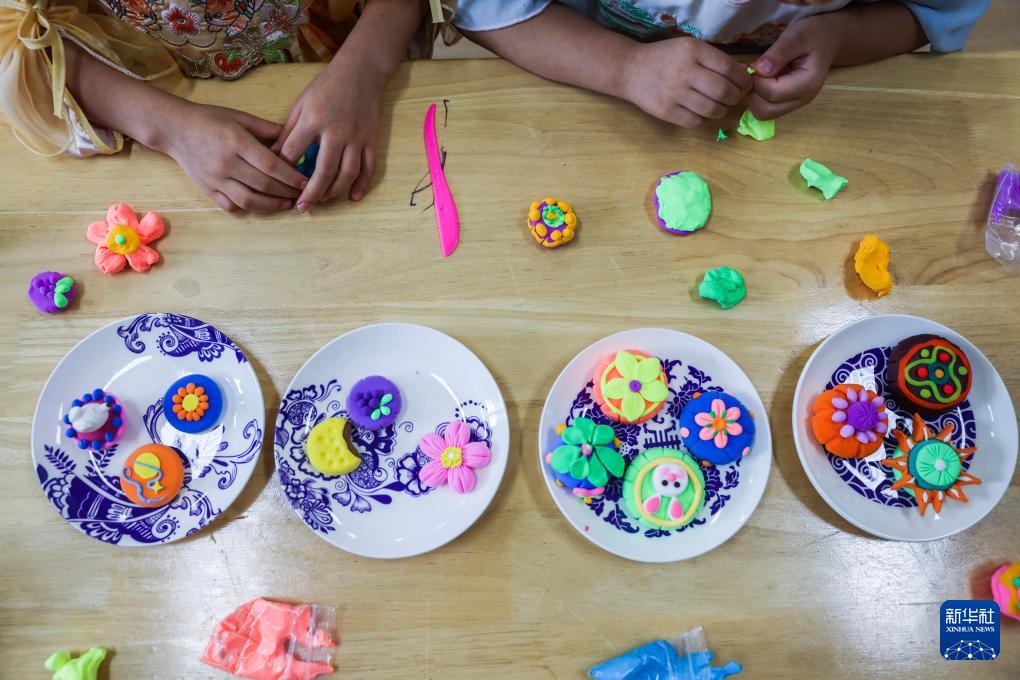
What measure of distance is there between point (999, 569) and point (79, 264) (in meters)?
1.14

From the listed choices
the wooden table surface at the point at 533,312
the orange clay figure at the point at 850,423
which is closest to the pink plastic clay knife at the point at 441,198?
the wooden table surface at the point at 533,312

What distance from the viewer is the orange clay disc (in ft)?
2.21

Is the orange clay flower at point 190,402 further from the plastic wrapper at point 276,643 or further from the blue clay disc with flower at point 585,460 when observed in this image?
the blue clay disc with flower at point 585,460

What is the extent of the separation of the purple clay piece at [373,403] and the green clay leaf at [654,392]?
0.28 meters

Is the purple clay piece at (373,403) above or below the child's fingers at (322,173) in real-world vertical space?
below

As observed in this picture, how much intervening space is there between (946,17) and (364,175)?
30.3 inches

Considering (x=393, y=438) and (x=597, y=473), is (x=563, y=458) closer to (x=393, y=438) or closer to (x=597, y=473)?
(x=597, y=473)

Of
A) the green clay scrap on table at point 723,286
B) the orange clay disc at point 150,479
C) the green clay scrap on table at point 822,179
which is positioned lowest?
the orange clay disc at point 150,479

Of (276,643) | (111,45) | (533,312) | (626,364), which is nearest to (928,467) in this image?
(626,364)

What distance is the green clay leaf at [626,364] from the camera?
690 millimetres

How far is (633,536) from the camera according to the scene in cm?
68

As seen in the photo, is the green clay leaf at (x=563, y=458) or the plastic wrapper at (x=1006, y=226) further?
the plastic wrapper at (x=1006, y=226)

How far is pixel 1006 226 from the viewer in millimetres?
788

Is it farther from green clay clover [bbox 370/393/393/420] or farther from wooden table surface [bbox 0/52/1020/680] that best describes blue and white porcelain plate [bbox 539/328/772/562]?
green clay clover [bbox 370/393/393/420]
